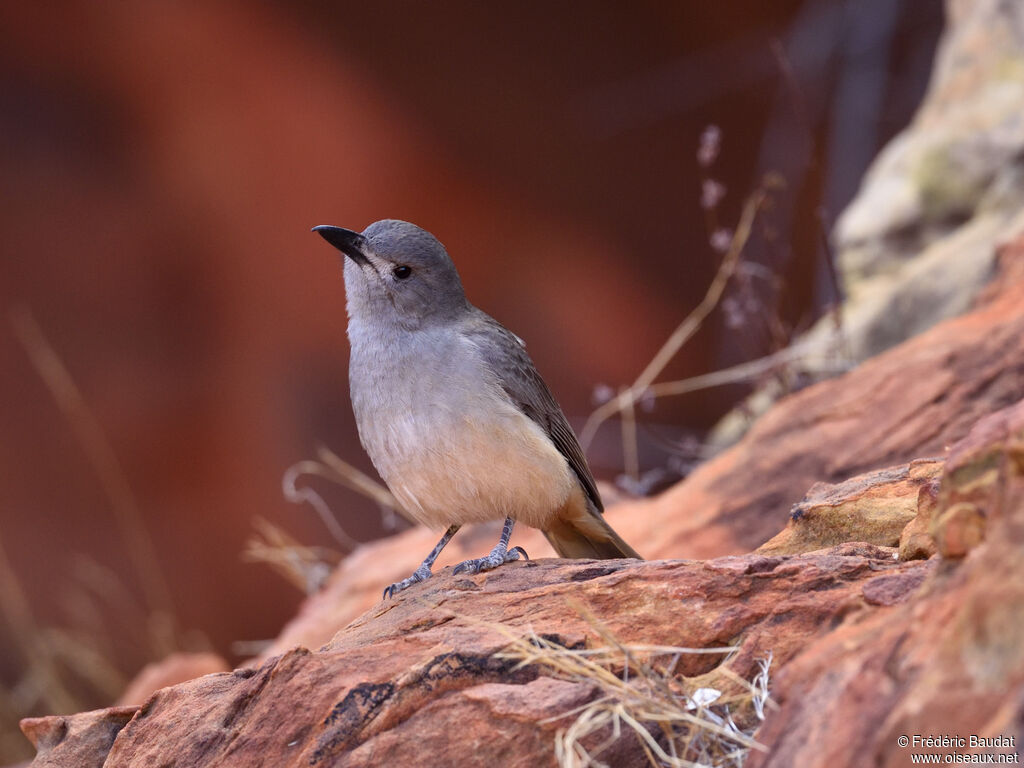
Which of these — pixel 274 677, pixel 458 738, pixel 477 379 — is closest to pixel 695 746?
pixel 458 738

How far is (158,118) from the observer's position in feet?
31.6

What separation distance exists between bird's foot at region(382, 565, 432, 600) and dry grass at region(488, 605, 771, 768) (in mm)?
1294

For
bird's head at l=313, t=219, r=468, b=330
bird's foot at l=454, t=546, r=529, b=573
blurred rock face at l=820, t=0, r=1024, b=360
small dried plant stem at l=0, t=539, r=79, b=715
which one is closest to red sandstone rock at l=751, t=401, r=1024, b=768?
bird's foot at l=454, t=546, r=529, b=573

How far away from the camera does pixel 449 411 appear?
3.65 metres

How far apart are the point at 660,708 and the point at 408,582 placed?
173cm

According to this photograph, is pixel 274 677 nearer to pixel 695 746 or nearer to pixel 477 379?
pixel 695 746

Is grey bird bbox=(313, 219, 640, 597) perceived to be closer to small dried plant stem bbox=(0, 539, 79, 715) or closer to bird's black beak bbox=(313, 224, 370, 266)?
bird's black beak bbox=(313, 224, 370, 266)

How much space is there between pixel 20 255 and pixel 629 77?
6219 mm

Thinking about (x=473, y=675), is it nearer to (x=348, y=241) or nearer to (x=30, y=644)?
(x=348, y=241)

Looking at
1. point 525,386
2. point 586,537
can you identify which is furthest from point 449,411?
point 586,537

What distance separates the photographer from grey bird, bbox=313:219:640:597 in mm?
3656

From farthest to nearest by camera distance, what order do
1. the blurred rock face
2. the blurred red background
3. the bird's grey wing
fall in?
the blurred red background < the blurred rock face < the bird's grey wing

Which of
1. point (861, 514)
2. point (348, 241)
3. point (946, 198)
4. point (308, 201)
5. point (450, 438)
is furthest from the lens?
point (308, 201)

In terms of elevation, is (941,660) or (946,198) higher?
(941,660)
